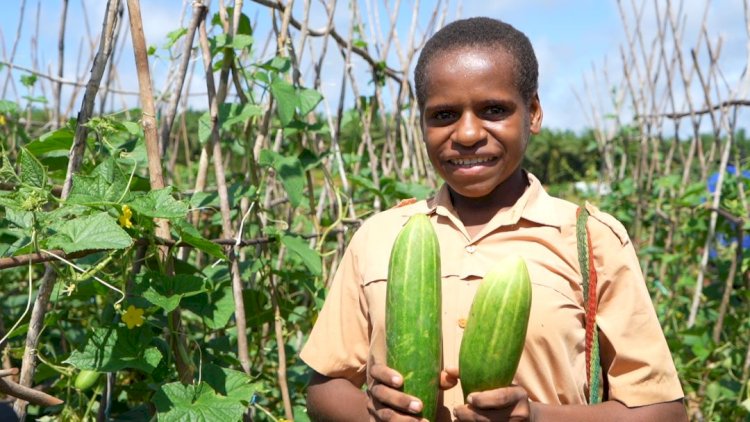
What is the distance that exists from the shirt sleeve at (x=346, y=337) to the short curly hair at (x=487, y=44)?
36 cm

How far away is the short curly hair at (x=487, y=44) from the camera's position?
1436mm

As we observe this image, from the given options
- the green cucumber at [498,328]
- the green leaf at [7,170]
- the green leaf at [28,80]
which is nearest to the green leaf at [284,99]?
the green leaf at [7,170]

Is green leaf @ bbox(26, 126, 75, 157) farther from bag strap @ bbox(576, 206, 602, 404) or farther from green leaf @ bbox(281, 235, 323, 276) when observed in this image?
bag strap @ bbox(576, 206, 602, 404)

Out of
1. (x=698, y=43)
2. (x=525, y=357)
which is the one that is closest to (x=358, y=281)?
(x=525, y=357)

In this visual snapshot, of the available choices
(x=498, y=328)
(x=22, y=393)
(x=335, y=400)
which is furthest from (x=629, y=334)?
(x=22, y=393)

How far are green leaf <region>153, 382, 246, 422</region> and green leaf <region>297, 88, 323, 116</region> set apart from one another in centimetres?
87

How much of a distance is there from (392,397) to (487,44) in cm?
62

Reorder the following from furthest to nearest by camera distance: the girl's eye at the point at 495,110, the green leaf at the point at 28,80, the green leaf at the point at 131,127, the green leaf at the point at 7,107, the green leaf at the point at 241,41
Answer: the green leaf at the point at 28,80
the green leaf at the point at 7,107
the green leaf at the point at 241,41
the green leaf at the point at 131,127
the girl's eye at the point at 495,110

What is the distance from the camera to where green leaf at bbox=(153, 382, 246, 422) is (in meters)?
1.68

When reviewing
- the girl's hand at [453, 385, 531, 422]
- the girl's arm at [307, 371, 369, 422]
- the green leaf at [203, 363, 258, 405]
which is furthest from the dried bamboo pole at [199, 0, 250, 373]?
the girl's hand at [453, 385, 531, 422]

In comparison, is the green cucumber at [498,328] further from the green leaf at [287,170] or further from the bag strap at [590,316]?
the green leaf at [287,170]

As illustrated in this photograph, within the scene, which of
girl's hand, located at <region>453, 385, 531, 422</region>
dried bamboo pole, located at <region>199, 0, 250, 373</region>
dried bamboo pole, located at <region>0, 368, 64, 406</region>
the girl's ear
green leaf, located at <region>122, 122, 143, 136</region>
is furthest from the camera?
dried bamboo pole, located at <region>199, 0, 250, 373</region>

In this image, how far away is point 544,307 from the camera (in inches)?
53.0

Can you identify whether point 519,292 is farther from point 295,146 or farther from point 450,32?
point 295,146
